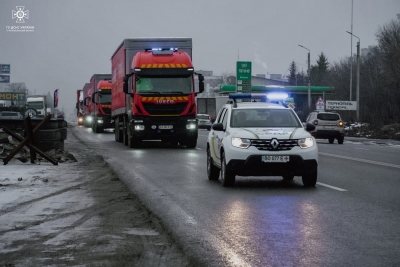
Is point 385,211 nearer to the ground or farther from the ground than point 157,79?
nearer to the ground

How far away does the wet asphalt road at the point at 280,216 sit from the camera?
7.48 metres

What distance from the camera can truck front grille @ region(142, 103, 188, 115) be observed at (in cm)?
2956

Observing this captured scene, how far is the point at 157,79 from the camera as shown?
2942 cm

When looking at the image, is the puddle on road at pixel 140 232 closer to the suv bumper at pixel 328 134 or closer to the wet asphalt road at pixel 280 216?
the wet asphalt road at pixel 280 216

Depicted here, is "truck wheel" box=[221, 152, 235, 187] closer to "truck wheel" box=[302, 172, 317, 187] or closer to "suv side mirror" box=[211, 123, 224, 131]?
"suv side mirror" box=[211, 123, 224, 131]

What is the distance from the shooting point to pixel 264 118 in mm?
15430

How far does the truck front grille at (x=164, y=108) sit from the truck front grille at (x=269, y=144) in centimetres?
1556

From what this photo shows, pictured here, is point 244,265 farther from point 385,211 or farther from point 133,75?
point 133,75

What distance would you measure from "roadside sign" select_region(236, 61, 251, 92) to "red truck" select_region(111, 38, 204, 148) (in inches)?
957

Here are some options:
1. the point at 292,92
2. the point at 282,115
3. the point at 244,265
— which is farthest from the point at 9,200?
the point at 292,92

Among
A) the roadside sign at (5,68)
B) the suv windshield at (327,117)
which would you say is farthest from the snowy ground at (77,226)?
the roadside sign at (5,68)

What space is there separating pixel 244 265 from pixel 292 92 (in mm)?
104622

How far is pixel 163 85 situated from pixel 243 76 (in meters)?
26.3

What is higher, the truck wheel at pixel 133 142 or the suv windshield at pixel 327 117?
the suv windshield at pixel 327 117
